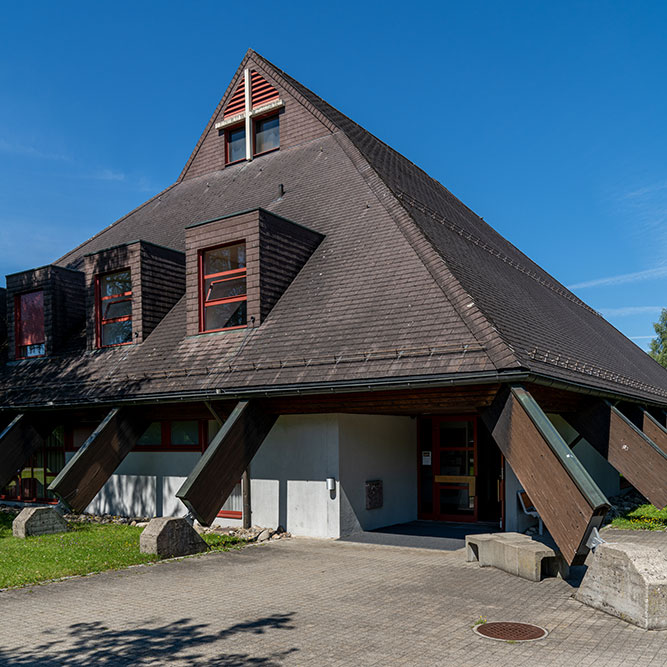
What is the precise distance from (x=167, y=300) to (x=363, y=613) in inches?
422

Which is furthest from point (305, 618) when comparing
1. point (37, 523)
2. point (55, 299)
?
point (55, 299)

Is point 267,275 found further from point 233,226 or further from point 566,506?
point 566,506

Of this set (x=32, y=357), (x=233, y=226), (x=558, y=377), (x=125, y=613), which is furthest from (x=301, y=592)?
(x=32, y=357)

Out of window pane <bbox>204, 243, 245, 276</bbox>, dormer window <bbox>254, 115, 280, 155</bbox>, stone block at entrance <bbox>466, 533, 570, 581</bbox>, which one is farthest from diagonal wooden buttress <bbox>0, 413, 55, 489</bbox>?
stone block at entrance <bbox>466, 533, 570, 581</bbox>

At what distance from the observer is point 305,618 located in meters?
7.42

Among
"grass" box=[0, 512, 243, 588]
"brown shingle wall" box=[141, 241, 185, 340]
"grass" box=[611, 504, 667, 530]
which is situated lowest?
"grass" box=[611, 504, 667, 530]

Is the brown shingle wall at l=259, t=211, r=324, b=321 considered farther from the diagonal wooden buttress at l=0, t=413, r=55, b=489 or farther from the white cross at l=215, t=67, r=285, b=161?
the diagonal wooden buttress at l=0, t=413, r=55, b=489

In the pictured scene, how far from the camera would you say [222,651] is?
634 centimetres

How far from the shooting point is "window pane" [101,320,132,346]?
16.3m

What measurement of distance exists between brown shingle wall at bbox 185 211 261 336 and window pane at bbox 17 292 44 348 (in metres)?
5.96

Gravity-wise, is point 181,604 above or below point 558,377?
below

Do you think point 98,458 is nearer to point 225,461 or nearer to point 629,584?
point 225,461

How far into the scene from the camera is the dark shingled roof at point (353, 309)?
11.3 metres

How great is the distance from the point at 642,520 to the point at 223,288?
10.6m
